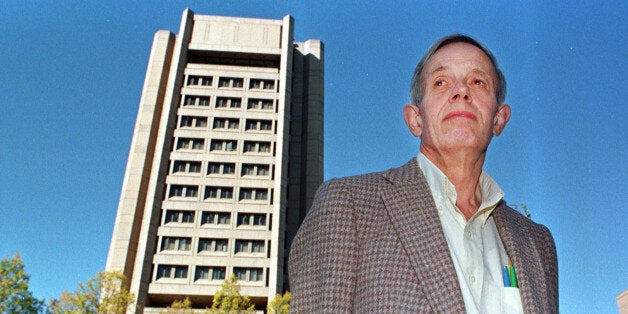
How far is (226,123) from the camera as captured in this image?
194ft

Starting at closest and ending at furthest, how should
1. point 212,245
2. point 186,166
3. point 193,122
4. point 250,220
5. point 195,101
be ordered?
point 212,245, point 250,220, point 186,166, point 193,122, point 195,101

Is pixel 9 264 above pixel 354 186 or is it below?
above

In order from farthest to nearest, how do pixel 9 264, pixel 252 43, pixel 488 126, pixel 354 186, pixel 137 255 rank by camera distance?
1. pixel 252 43
2. pixel 137 255
3. pixel 9 264
4. pixel 488 126
5. pixel 354 186

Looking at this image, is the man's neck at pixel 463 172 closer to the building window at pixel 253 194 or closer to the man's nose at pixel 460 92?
the man's nose at pixel 460 92

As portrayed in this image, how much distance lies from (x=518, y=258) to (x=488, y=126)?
1.99 feet

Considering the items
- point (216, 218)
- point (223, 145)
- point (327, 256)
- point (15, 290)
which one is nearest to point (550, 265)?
point (327, 256)

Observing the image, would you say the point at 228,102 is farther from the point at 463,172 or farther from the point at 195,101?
the point at 463,172

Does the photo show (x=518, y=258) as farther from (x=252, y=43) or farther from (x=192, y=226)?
(x=252, y=43)

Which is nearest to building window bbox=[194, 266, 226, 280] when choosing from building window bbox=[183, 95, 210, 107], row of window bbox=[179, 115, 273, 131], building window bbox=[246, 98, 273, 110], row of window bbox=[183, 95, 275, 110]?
row of window bbox=[179, 115, 273, 131]

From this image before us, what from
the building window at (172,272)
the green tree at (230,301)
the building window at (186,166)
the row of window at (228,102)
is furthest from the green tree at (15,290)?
the row of window at (228,102)

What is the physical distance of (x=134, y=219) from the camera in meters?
52.4

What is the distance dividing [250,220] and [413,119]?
52.5 meters

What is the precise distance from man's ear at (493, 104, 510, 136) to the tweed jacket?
25.8 inches

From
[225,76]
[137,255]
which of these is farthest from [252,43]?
[137,255]
